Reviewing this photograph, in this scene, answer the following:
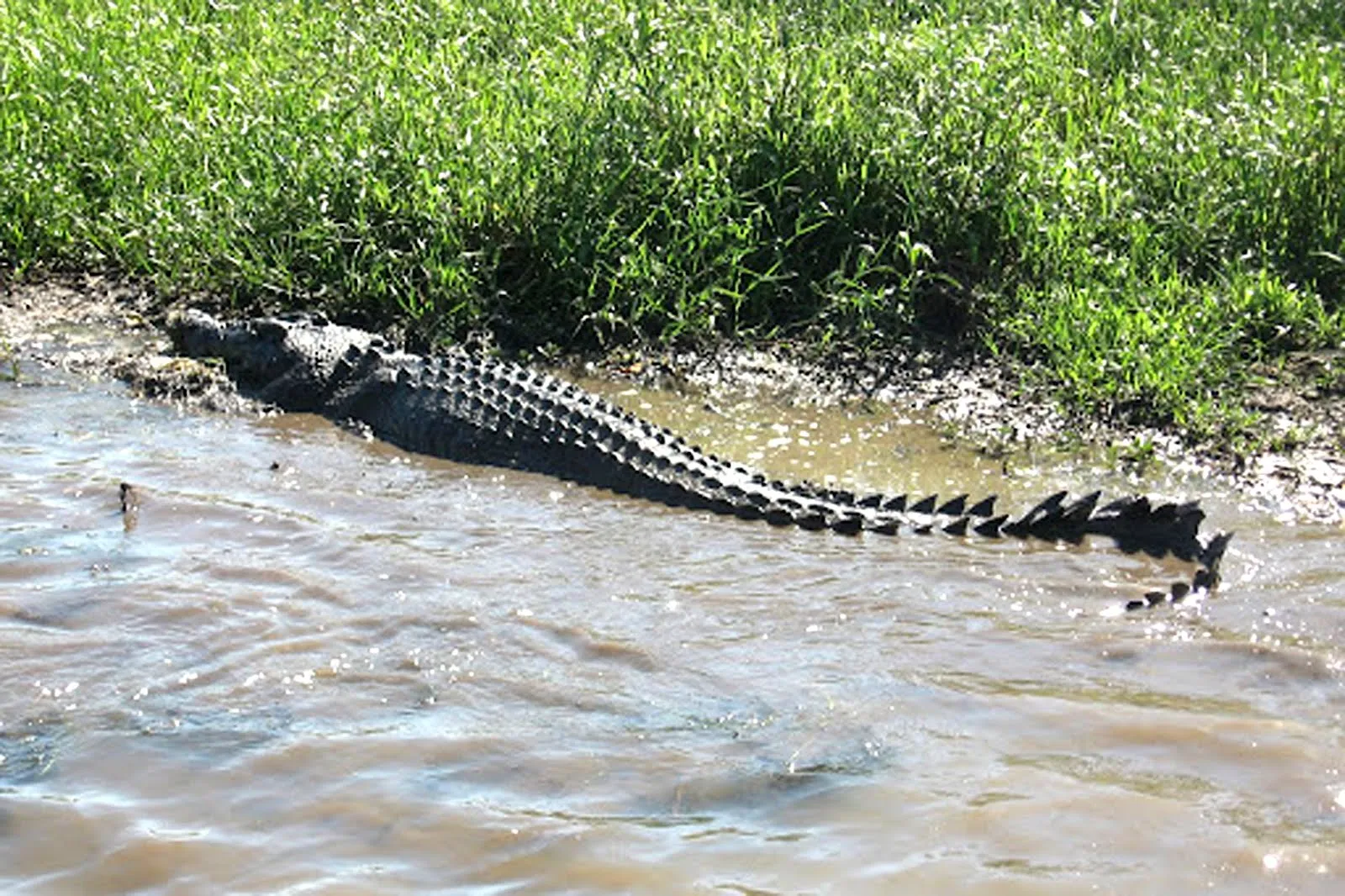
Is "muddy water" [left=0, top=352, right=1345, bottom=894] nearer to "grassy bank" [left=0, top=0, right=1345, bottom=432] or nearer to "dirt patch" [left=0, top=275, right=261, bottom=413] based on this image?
"dirt patch" [left=0, top=275, right=261, bottom=413]

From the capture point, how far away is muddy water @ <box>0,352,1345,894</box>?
11.6 feet

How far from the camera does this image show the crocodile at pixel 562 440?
5320mm

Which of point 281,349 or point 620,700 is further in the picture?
point 281,349

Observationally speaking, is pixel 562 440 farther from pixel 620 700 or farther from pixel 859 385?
pixel 620 700

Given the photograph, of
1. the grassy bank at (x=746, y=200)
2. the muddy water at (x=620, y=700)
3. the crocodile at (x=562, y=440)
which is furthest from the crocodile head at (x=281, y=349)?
the muddy water at (x=620, y=700)

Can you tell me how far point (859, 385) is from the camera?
6.86 m

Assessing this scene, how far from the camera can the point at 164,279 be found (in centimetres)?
750

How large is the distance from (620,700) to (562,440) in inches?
80.9

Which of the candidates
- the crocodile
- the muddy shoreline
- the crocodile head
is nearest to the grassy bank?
the muddy shoreline

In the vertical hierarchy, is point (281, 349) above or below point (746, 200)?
below

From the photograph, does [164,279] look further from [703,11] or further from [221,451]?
[703,11]

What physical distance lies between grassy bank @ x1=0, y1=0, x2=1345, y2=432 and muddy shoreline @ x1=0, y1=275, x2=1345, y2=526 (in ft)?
0.45

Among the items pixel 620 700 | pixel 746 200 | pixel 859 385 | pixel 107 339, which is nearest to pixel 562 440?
pixel 859 385

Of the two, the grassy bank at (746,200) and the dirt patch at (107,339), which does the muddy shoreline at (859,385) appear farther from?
the grassy bank at (746,200)
